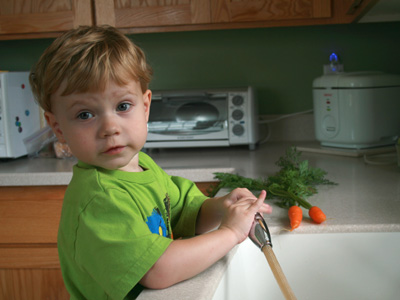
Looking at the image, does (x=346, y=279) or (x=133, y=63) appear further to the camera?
(x=346, y=279)

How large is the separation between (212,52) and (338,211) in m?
1.38

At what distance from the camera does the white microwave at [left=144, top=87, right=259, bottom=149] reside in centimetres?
200

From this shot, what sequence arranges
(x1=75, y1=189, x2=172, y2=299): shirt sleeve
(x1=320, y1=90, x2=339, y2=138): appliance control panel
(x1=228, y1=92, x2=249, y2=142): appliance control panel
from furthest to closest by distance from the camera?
(x1=228, y1=92, x2=249, y2=142): appliance control panel, (x1=320, y1=90, x2=339, y2=138): appliance control panel, (x1=75, y1=189, x2=172, y2=299): shirt sleeve

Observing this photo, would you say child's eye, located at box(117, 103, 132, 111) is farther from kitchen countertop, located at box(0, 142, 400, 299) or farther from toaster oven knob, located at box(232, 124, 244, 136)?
toaster oven knob, located at box(232, 124, 244, 136)

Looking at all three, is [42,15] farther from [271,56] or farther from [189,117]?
[271,56]

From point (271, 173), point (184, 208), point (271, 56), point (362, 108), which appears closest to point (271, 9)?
point (271, 56)

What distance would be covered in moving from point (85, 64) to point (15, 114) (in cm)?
139

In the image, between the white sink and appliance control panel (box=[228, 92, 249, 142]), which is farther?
appliance control panel (box=[228, 92, 249, 142])

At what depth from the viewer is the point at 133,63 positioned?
2.59 feet

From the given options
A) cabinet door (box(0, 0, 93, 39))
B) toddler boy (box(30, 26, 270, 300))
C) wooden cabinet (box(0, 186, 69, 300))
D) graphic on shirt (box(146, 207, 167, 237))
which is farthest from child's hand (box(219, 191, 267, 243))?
cabinet door (box(0, 0, 93, 39))

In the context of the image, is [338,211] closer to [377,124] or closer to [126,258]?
[126,258]

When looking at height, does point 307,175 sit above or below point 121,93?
below

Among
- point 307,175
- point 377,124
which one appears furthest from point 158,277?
point 377,124

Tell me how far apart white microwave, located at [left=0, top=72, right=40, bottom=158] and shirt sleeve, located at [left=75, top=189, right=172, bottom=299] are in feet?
4.48
